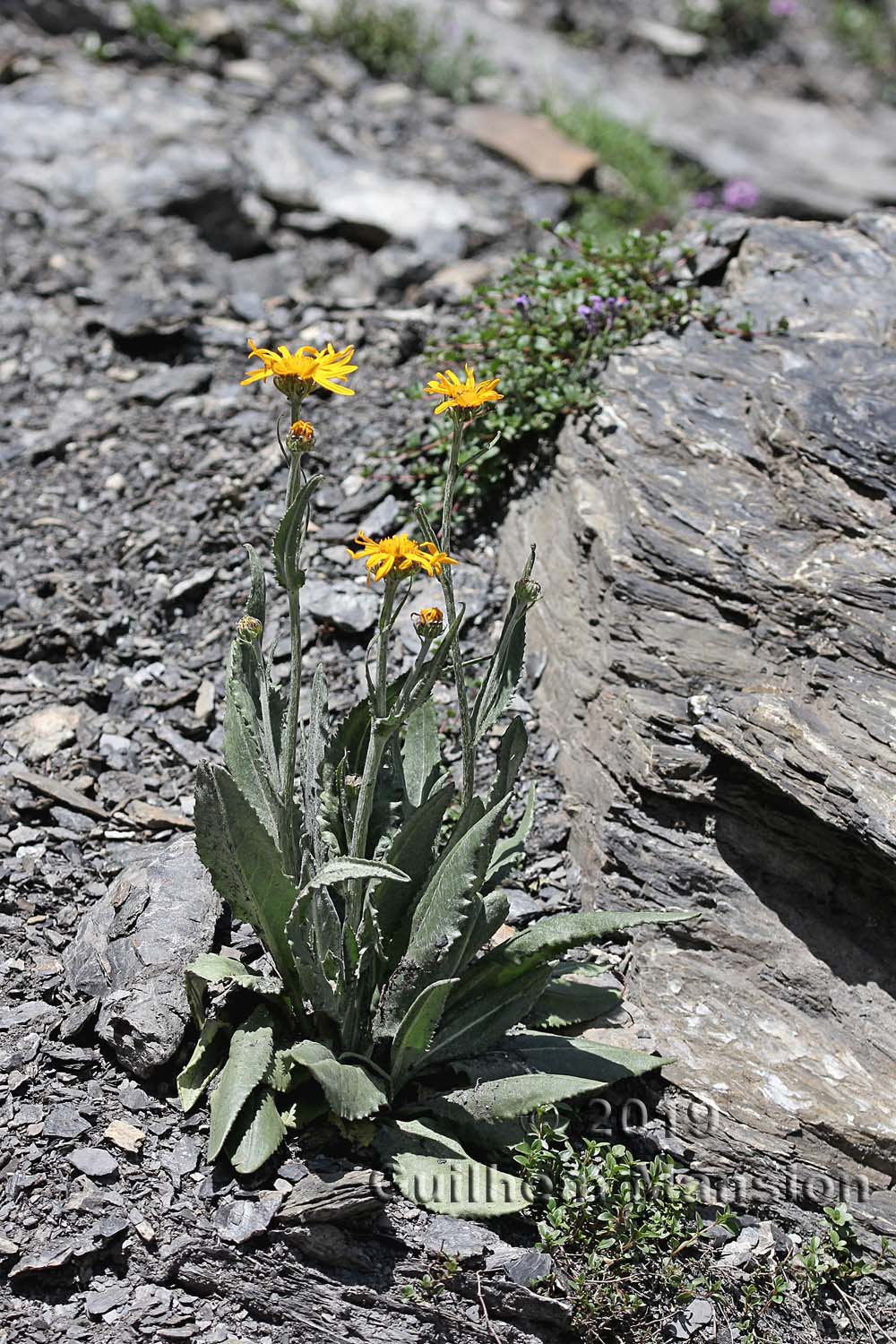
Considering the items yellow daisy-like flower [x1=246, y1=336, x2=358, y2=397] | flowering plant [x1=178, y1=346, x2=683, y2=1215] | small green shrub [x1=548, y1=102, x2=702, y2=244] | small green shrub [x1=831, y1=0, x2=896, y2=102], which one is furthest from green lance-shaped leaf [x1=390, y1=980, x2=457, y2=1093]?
small green shrub [x1=831, y1=0, x2=896, y2=102]

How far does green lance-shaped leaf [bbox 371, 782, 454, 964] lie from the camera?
3.09m

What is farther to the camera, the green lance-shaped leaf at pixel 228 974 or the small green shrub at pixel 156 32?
the small green shrub at pixel 156 32

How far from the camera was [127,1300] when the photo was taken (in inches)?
110

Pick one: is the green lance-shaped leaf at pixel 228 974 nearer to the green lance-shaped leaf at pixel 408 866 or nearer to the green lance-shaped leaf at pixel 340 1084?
the green lance-shaped leaf at pixel 340 1084

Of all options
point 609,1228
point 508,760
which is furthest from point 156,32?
point 609,1228

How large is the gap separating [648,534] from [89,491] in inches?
97.4

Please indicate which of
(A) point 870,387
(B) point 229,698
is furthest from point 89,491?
(A) point 870,387

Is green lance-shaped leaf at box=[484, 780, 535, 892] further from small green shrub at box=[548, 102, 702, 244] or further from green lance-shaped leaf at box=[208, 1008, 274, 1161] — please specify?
small green shrub at box=[548, 102, 702, 244]

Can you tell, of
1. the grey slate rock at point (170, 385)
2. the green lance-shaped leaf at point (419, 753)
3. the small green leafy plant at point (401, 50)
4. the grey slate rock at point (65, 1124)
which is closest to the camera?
the grey slate rock at point (65, 1124)

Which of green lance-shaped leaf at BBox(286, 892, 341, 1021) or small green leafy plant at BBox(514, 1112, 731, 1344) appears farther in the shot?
small green leafy plant at BBox(514, 1112, 731, 1344)

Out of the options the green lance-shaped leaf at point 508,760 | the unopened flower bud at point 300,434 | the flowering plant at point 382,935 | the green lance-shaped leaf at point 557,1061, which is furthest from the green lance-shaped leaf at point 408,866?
the unopened flower bud at point 300,434

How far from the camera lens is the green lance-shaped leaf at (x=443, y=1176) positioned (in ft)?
9.55

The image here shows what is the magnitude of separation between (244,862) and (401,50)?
8.23 m

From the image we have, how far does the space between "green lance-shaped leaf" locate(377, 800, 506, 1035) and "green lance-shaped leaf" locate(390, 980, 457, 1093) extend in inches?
2.8
